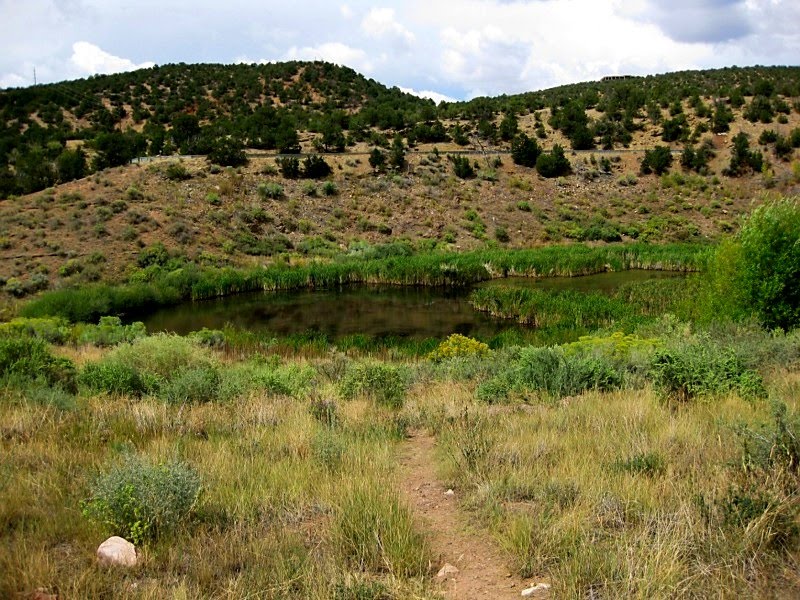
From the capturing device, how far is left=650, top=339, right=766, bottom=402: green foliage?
785cm

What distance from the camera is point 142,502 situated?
4.45 m

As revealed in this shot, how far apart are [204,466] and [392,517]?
2.10 meters

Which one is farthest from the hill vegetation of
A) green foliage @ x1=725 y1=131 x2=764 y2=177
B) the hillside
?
green foliage @ x1=725 y1=131 x2=764 y2=177

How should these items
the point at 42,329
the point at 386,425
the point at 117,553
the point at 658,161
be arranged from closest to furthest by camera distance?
the point at 117,553, the point at 386,425, the point at 42,329, the point at 658,161

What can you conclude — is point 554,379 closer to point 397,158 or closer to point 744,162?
point 397,158

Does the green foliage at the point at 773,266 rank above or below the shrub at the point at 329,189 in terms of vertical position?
below

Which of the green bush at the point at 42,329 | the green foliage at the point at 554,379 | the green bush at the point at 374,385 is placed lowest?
the green bush at the point at 42,329

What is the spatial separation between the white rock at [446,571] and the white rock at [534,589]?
0.47 metres

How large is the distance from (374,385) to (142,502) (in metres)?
5.95

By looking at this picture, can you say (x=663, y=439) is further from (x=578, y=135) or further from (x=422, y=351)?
(x=578, y=135)

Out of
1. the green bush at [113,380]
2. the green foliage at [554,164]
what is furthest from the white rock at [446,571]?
the green foliage at [554,164]

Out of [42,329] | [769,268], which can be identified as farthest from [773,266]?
[42,329]

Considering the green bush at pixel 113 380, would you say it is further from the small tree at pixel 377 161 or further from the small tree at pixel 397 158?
the small tree at pixel 397 158

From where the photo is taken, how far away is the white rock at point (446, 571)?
4.04 m
